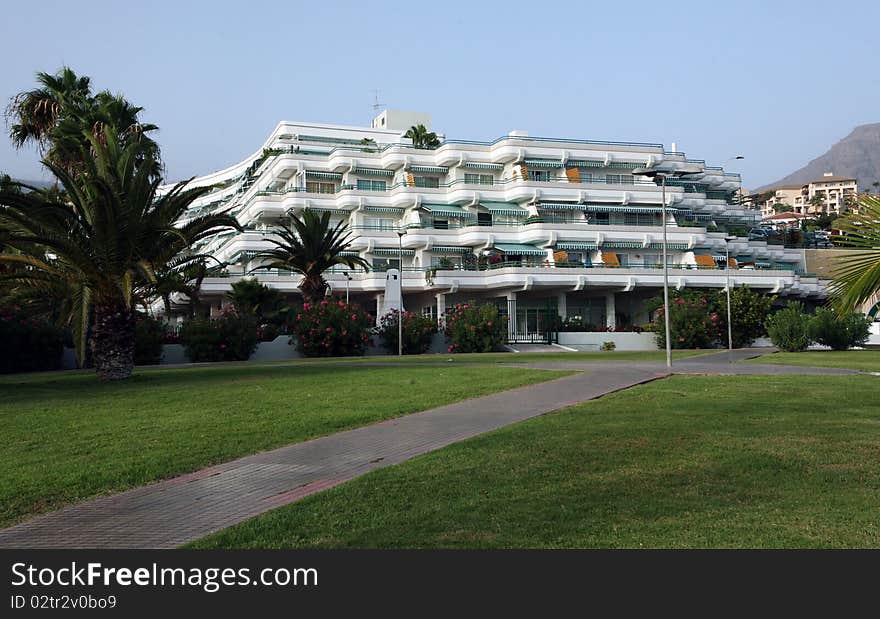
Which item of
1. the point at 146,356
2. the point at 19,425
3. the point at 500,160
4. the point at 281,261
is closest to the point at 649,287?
the point at 500,160

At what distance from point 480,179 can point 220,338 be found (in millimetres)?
34669

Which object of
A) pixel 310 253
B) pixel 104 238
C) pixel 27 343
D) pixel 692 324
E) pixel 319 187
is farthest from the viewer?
pixel 319 187

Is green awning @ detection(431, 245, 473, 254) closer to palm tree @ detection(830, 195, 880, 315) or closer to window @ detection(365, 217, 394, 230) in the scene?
window @ detection(365, 217, 394, 230)

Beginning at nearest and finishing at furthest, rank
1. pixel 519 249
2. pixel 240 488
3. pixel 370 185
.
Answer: pixel 240 488 < pixel 519 249 < pixel 370 185

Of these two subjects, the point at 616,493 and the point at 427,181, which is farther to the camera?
the point at 427,181

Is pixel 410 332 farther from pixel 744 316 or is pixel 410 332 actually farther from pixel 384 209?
pixel 384 209

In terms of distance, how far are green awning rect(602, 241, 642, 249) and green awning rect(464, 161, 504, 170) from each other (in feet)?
36.8

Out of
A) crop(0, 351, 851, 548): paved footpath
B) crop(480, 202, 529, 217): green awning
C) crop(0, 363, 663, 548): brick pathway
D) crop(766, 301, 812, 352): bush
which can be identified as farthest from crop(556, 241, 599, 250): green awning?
crop(0, 363, 663, 548): brick pathway

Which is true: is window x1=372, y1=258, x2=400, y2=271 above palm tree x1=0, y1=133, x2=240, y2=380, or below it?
above

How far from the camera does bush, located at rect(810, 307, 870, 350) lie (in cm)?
4197

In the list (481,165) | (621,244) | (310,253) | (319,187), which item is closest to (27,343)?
(310,253)

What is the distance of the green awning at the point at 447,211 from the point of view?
64.8m

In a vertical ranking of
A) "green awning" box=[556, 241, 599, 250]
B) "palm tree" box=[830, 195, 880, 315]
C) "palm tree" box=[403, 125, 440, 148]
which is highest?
"palm tree" box=[403, 125, 440, 148]

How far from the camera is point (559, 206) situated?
65.4 metres
